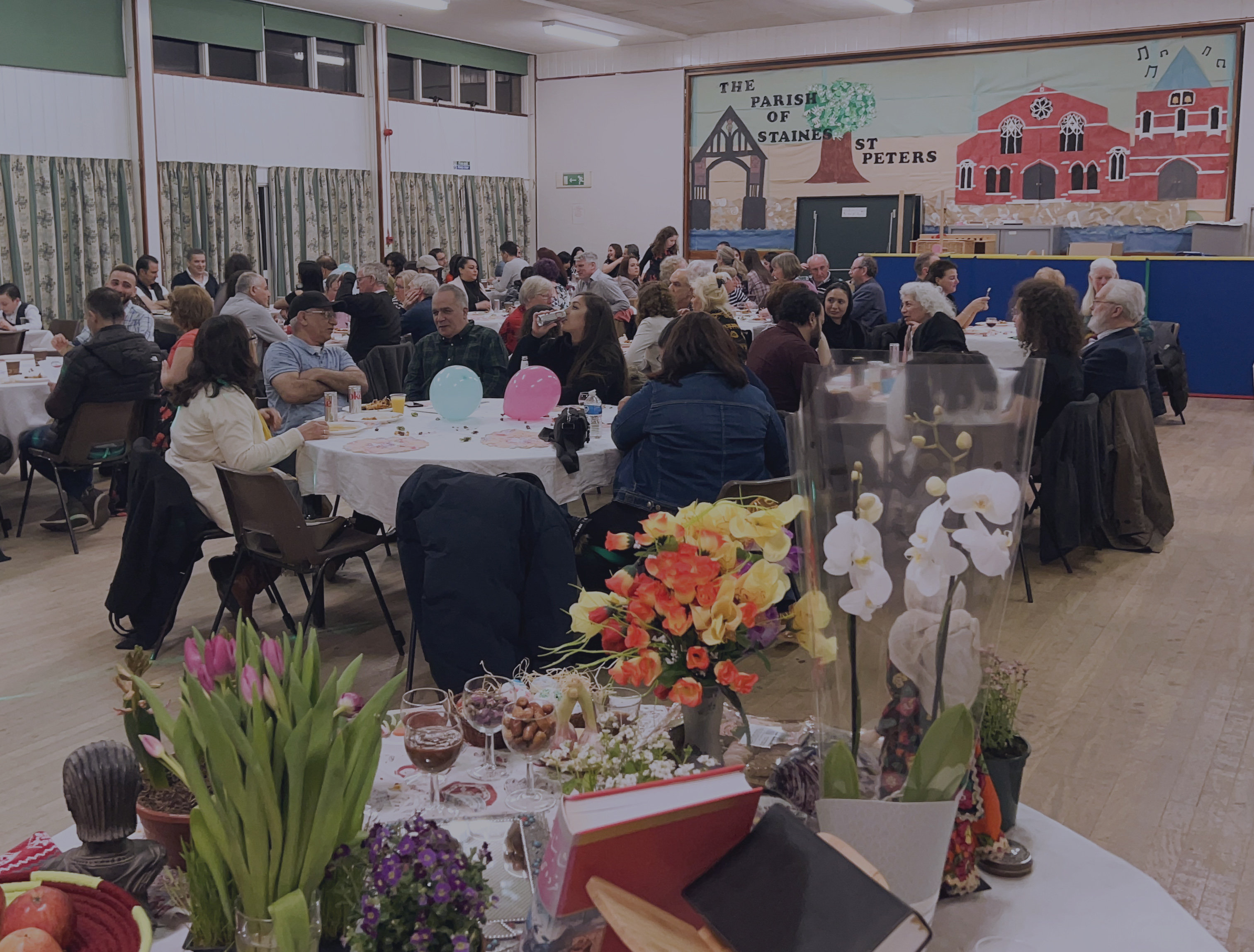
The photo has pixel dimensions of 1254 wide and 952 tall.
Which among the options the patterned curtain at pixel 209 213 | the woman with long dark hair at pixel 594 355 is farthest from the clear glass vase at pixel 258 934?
the patterned curtain at pixel 209 213

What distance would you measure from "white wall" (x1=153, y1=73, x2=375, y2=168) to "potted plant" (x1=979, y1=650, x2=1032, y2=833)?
12228 millimetres

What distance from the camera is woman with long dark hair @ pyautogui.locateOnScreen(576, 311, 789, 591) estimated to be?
13.4 ft

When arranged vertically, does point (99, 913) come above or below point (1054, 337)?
below

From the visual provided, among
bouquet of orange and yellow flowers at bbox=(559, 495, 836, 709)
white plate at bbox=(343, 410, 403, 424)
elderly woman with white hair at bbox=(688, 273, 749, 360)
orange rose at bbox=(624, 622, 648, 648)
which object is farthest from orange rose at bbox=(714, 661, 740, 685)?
elderly woman with white hair at bbox=(688, 273, 749, 360)

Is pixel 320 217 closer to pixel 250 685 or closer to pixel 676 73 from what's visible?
pixel 676 73

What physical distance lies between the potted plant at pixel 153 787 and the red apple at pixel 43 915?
0.17 meters

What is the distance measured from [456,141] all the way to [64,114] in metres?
5.54

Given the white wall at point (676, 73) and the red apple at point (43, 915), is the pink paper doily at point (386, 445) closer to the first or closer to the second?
the red apple at point (43, 915)

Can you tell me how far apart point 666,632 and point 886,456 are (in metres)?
0.52

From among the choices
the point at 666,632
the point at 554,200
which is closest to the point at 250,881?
the point at 666,632

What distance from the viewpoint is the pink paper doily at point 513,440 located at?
4.45 m

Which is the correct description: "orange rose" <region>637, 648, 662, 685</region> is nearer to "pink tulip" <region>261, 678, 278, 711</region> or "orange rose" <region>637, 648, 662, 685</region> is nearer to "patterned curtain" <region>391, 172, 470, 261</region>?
"pink tulip" <region>261, 678, 278, 711</region>

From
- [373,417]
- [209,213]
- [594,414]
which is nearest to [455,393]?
[373,417]

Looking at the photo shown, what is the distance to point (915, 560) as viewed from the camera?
117 centimetres
